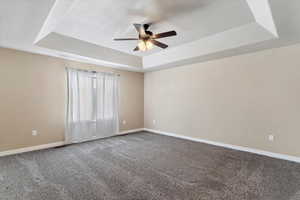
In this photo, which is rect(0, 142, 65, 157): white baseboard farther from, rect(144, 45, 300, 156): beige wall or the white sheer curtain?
rect(144, 45, 300, 156): beige wall

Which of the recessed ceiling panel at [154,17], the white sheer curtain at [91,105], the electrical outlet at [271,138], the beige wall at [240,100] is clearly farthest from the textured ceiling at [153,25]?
the electrical outlet at [271,138]

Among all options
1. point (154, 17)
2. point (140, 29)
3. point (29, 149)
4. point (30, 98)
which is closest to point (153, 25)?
point (154, 17)

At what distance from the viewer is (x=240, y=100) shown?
372 cm

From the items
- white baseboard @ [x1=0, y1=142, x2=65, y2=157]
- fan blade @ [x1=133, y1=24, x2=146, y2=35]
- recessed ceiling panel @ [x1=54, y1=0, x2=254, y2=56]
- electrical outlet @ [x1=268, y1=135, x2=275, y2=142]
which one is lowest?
white baseboard @ [x1=0, y1=142, x2=65, y2=157]

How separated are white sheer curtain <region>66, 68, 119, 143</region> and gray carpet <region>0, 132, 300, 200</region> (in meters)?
0.80

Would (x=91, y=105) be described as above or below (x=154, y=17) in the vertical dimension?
below

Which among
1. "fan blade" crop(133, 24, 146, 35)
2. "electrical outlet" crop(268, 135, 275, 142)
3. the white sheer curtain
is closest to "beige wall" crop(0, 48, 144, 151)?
the white sheer curtain

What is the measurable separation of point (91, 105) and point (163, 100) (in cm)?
243

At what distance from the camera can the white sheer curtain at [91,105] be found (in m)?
4.24

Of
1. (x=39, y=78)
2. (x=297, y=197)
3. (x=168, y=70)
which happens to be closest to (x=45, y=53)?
(x=39, y=78)

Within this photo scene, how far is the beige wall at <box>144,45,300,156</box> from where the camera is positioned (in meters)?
3.10

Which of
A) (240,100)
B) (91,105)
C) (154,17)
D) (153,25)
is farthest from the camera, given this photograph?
(91,105)

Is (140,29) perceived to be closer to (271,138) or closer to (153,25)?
(153,25)

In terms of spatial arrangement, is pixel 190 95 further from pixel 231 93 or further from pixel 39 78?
pixel 39 78
